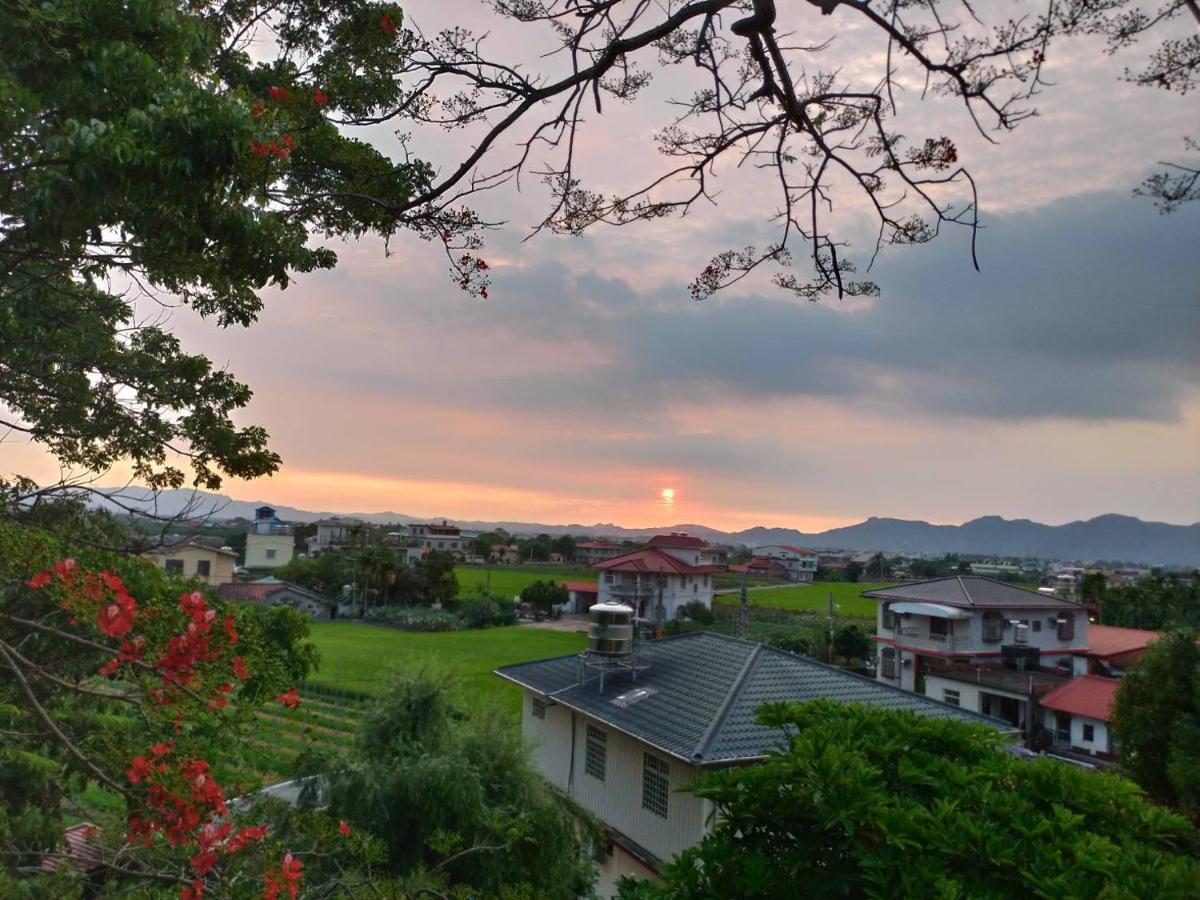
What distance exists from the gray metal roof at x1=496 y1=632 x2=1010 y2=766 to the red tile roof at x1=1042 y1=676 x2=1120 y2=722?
9042 mm

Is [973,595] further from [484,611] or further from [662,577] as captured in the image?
[484,611]

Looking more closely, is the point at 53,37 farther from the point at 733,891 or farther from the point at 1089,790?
the point at 1089,790

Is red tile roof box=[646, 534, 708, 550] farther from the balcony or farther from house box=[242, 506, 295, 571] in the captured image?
house box=[242, 506, 295, 571]

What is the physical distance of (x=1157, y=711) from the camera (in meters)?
11.1

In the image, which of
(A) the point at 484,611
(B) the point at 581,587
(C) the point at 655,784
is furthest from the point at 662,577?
(C) the point at 655,784

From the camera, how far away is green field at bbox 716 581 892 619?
1610 inches

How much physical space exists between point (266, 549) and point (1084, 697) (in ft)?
170

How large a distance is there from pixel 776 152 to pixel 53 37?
288 centimetres

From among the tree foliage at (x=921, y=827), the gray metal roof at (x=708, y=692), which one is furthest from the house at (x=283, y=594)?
the tree foliage at (x=921, y=827)

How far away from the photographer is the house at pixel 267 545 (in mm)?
54034

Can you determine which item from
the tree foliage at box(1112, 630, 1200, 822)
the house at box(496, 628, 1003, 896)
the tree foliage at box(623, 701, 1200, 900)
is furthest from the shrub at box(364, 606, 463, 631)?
the tree foliage at box(623, 701, 1200, 900)

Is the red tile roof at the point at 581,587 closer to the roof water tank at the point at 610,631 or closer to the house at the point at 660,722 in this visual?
the house at the point at 660,722

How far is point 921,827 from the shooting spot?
241cm

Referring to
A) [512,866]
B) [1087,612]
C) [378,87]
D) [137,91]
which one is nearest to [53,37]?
[137,91]
